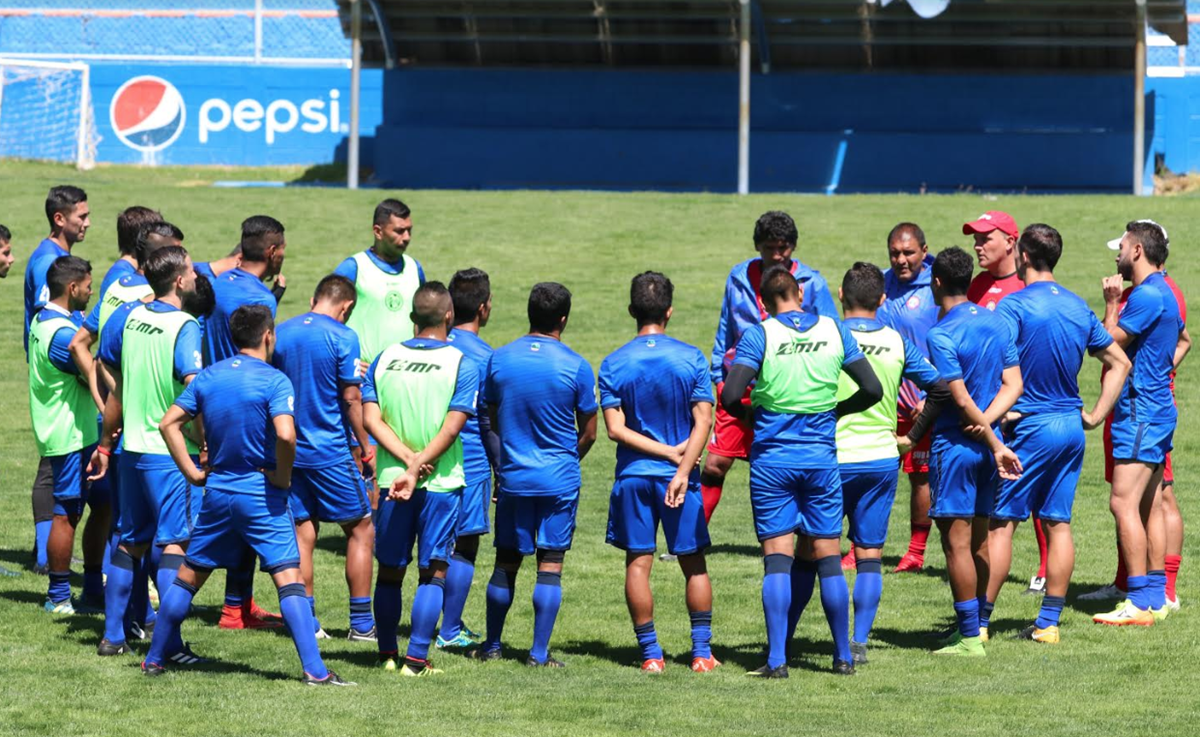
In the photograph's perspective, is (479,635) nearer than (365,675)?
No

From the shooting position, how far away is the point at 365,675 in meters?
7.37

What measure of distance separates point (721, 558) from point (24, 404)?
8.37 m

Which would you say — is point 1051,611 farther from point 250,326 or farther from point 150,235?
point 150,235

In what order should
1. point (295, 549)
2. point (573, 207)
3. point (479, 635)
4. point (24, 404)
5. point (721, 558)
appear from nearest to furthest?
point (295, 549), point (479, 635), point (721, 558), point (24, 404), point (573, 207)

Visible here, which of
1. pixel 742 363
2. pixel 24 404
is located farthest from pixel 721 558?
pixel 24 404

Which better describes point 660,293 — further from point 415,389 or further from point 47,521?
point 47,521

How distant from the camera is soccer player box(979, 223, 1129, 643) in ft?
26.7

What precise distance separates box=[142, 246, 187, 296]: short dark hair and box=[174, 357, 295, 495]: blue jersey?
2.25 feet

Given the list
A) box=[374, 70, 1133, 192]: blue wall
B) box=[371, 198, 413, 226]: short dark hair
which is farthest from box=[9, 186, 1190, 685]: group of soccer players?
box=[374, 70, 1133, 192]: blue wall

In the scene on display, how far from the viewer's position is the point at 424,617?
7.33m

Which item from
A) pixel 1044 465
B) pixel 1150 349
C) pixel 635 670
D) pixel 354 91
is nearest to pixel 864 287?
pixel 1044 465

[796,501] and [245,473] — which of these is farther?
[796,501]

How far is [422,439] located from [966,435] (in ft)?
8.80

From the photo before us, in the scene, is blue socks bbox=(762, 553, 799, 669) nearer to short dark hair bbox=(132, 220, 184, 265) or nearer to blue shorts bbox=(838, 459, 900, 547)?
blue shorts bbox=(838, 459, 900, 547)
